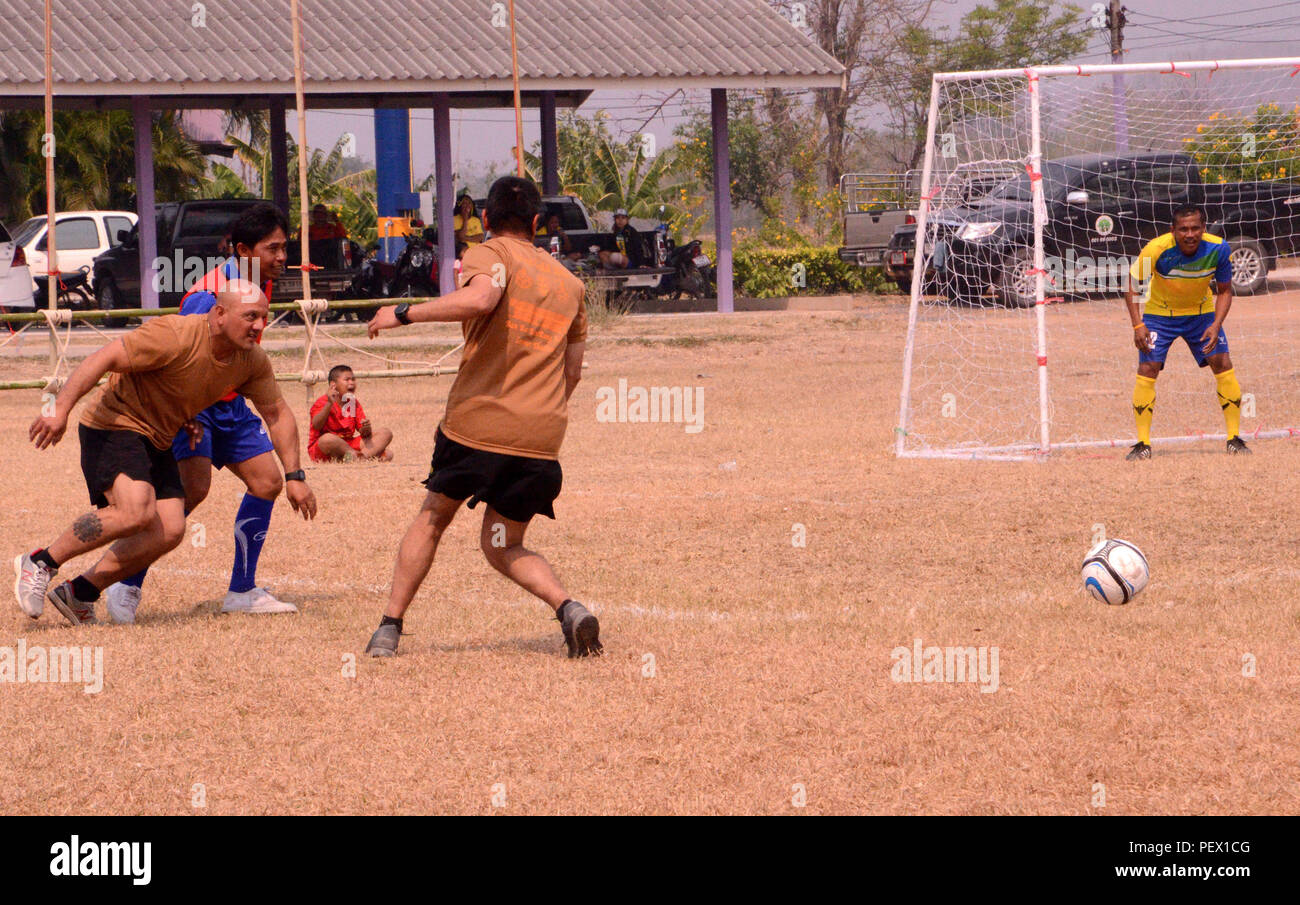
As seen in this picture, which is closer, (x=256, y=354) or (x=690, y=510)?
(x=256, y=354)

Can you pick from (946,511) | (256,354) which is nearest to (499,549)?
(256,354)

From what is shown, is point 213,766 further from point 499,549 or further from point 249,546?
point 249,546

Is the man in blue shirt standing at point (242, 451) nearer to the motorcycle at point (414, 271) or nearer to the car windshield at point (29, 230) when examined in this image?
the motorcycle at point (414, 271)

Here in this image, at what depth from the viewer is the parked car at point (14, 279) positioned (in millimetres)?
21812

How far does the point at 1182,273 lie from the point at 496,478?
7288 millimetres

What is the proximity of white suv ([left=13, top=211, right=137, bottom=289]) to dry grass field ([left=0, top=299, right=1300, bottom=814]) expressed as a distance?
742 inches

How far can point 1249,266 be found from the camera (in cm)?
2239

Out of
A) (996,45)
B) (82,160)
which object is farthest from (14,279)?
(996,45)

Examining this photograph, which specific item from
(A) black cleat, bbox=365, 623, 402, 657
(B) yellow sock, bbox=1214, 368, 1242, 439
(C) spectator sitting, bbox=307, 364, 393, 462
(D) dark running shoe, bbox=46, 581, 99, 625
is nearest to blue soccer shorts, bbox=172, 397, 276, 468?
(D) dark running shoe, bbox=46, 581, 99, 625

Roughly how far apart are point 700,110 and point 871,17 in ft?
25.0

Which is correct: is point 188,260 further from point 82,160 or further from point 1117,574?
point 1117,574

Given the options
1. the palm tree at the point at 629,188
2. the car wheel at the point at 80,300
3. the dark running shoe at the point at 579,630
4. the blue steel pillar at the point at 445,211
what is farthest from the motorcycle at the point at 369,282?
the dark running shoe at the point at 579,630

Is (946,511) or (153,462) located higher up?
(153,462)

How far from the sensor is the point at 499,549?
614 centimetres
